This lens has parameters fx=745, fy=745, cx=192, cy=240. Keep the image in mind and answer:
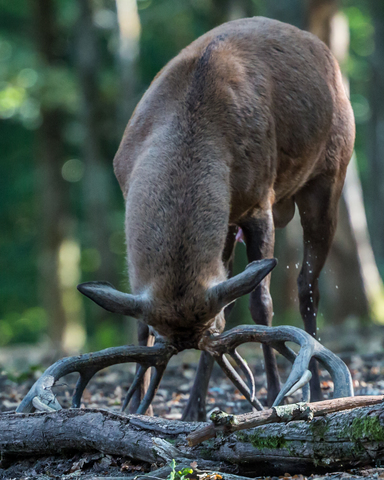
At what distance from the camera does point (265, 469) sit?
137 inches

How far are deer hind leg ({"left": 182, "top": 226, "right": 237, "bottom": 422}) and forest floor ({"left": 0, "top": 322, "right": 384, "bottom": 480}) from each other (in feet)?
0.88

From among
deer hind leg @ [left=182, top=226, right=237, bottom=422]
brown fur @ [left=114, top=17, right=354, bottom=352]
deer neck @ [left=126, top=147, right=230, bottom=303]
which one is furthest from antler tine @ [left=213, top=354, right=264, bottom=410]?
deer hind leg @ [left=182, top=226, right=237, bottom=422]

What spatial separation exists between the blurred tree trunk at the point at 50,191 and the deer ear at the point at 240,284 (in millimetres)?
13814

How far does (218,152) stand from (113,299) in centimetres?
136

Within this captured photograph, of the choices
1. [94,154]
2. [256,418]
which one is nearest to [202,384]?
[256,418]

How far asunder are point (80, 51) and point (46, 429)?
46.3 feet

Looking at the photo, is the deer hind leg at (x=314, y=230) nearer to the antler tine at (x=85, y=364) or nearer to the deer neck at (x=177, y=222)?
the deer neck at (x=177, y=222)

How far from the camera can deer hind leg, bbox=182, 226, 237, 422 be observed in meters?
5.97

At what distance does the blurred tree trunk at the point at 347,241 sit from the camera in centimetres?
1134

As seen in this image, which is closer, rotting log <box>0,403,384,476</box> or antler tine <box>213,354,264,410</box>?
rotting log <box>0,403,384,476</box>

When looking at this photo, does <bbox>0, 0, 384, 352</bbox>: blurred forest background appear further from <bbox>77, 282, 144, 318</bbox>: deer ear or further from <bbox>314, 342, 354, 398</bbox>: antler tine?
<bbox>314, 342, 354, 398</bbox>: antler tine

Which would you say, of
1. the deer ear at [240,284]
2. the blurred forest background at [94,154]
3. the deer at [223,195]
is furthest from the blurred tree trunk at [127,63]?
the deer ear at [240,284]

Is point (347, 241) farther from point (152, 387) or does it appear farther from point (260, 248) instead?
point (152, 387)

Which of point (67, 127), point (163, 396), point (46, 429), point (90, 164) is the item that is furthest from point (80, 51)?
point (46, 429)
